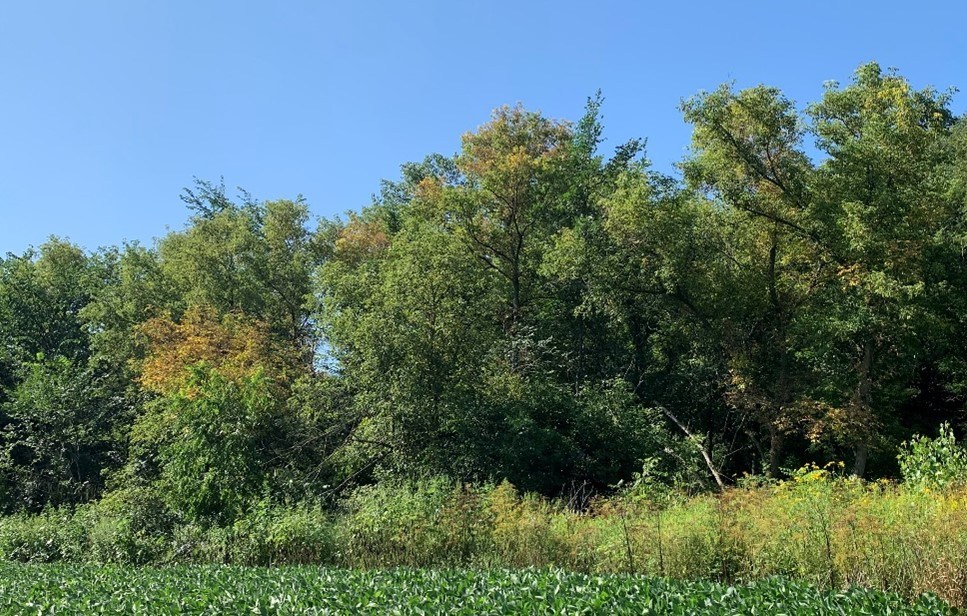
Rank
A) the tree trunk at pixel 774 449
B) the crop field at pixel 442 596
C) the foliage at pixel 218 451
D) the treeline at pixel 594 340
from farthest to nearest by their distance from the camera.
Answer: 1. the tree trunk at pixel 774 449
2. the treeline at pixel 594 340
3. the foliage at pixel 218 451
4. the crop field at pixel 442 596

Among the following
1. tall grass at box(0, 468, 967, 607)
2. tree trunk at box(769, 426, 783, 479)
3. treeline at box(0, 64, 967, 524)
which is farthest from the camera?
tree trunk at box(769, 426, 783, 479)

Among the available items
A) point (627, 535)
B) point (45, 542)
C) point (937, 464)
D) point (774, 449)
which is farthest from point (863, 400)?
point (45, 542)

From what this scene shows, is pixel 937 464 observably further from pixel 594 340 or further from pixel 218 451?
pixel 594 340

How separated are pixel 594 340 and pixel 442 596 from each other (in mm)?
17407

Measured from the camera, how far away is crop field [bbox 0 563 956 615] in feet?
14.0

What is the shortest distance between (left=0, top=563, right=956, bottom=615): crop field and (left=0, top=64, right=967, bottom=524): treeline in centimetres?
601

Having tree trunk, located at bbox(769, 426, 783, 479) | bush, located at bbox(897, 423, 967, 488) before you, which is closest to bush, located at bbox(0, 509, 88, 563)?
bush, located at bbox(897, 423, 967, 488)

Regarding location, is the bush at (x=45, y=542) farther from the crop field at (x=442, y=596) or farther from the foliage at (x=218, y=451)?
the crop field at (x=442, y=596)

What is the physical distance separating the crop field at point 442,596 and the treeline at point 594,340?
19.7 feet

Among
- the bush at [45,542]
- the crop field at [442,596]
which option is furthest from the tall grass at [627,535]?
the crop field at [442,596]

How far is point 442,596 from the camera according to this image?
4832mm

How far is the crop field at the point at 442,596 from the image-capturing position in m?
4.26

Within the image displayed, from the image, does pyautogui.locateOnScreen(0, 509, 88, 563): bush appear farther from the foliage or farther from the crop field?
the crop field

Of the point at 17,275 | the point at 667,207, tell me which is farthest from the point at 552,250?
the point at 17,275
